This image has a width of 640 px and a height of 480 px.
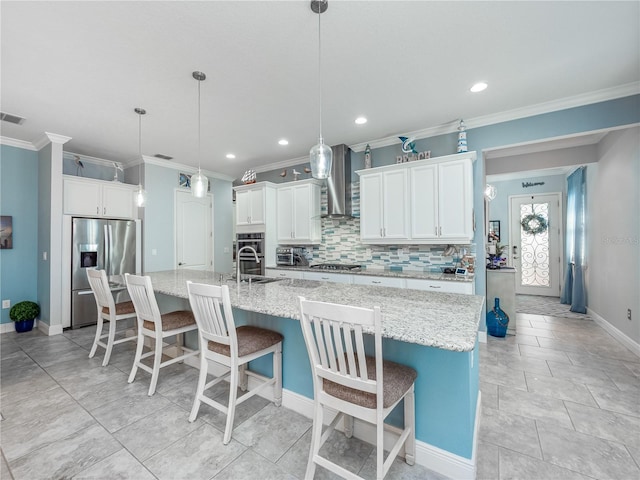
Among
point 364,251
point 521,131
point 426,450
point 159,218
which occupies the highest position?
point 521,131

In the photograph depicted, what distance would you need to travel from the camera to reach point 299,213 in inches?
182

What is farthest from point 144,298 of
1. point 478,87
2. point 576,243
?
point 576,243

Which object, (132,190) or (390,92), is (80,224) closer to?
(132,190)

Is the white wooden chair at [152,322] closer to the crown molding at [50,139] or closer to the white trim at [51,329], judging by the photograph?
the white trim at [51,329]

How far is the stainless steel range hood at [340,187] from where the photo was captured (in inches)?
167

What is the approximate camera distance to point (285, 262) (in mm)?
4770

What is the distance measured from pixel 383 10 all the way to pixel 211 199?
15.8 ft

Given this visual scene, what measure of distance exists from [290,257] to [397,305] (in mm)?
3143

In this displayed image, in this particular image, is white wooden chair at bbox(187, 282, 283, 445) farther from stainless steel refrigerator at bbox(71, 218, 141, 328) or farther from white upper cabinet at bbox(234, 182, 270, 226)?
white upper cabinet at bbox(234, 182, 270, 226)

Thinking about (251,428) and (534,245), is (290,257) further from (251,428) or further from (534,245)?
(534,245)

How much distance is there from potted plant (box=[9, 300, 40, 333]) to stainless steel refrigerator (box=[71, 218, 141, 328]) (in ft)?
1.51

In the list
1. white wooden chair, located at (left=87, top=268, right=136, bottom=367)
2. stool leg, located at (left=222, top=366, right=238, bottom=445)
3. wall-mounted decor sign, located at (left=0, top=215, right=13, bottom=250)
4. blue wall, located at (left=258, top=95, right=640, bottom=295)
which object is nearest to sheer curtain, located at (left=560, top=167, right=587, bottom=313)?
blue wall, located at (left=258, top=95, right=640, bottom=295)

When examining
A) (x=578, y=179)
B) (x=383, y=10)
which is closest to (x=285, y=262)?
(x=383, y=10)

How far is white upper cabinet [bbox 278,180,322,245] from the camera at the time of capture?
455 cm
